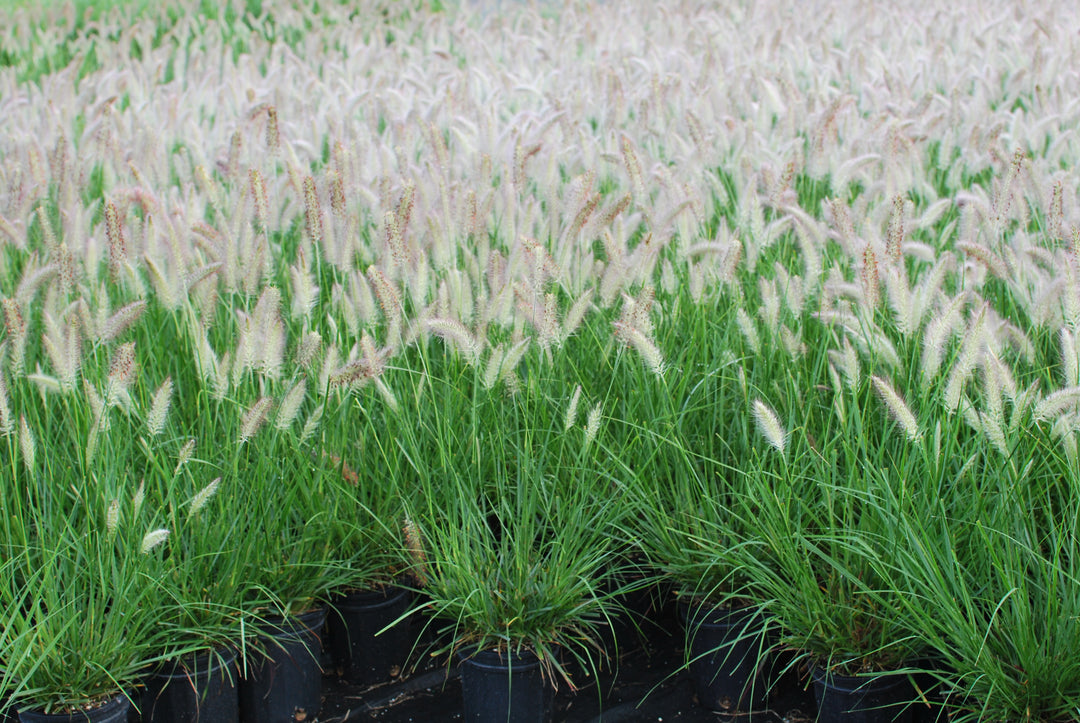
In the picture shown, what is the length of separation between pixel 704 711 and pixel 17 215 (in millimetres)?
2714

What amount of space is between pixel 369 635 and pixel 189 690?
443 millimetres

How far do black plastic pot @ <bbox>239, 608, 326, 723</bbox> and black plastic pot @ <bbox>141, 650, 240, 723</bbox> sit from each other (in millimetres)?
85

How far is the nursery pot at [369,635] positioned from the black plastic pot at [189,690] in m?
0.32

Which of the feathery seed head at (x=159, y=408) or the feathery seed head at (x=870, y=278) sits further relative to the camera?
the feathery seed head at (x=870, y=278)

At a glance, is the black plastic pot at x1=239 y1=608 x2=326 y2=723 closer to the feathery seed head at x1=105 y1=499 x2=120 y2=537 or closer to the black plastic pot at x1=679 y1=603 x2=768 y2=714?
the feathery seed head at x1=105 y1=499 x2=120 y2=537

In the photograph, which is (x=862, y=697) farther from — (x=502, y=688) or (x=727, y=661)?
(x=502, y=688)

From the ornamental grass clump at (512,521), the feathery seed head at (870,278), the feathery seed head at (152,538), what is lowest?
the ornamental grass clump at (512,521)

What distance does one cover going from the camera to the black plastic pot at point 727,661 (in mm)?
2359

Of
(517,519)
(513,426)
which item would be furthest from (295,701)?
(513,426)

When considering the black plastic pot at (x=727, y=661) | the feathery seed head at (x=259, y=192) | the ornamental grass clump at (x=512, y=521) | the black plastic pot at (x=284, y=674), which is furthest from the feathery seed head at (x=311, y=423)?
the black plastic pot at (x=727, y=661)

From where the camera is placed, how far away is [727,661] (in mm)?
2385

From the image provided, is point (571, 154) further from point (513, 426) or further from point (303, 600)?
point (303, 600)

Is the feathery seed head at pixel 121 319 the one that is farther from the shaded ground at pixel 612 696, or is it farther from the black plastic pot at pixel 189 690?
the shaded ground at pixel 612 696

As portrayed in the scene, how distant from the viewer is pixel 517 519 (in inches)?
94.3
